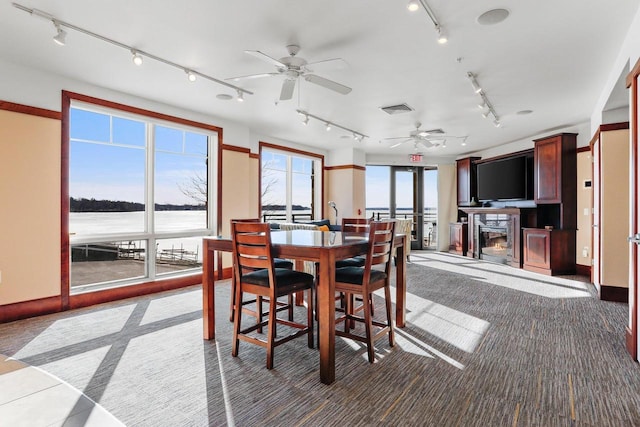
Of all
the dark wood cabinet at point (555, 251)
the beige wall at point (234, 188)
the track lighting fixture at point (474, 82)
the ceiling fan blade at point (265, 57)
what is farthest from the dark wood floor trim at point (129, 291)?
the dark wood cabinet at point (555, 251)

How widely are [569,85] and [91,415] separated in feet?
17.9

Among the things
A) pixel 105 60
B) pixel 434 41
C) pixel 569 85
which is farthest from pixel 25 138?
pixel 569 85

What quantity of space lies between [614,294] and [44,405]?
556cm

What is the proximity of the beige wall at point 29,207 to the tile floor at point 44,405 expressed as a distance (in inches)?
85.1

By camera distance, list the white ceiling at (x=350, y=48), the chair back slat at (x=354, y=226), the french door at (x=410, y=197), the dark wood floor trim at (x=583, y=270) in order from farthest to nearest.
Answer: the french door at (x=410, y=197)
the dark wood floor trim at (x=583, y=270)
the chair back slat at (x=354, y=226)
the white ceiling at (x=350, y=48)

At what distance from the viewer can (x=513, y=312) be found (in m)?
3.71

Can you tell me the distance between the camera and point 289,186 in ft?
25.1

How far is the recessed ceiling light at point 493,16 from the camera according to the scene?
2581 mm

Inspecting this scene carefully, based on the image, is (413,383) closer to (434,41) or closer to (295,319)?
(295,319)

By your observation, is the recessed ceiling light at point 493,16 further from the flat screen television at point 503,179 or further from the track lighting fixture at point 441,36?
the flat screen television at point 503,179

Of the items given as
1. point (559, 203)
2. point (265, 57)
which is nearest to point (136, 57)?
point (265, 57)

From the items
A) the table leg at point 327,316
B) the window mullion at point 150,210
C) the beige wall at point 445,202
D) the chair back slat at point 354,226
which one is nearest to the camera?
the table leg at point 327,316

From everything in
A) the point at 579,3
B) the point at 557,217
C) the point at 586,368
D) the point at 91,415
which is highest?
the point at 579,3

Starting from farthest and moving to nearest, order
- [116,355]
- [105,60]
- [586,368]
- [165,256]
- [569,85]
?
[165,256]
[569,85]
[105,60]
[116,355]
[586,368]
